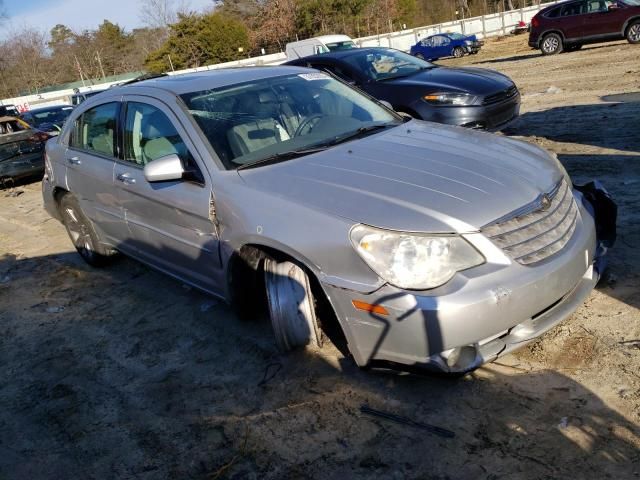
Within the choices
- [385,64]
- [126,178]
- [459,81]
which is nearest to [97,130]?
[126,178]

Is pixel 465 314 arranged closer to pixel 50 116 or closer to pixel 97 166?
pixel 97 166

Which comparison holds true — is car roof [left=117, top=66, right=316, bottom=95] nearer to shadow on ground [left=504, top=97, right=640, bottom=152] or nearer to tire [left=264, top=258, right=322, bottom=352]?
tire [left=264, top=258, right=322, bottom=352]

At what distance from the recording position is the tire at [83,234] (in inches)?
207

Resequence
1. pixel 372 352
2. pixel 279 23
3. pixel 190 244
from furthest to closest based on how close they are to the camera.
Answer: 1. pixel 279 23
2. pixel 190 244
3. pixel 372 352

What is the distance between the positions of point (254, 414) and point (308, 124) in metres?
1.95

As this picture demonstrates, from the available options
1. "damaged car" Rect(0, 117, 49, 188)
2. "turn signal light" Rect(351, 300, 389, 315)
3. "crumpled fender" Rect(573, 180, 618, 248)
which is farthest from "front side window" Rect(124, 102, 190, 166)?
"damaged car" Rect(0, 117, 49, 188)

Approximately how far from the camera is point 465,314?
2527 mm

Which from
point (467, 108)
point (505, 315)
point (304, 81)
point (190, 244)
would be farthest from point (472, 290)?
point (467, 108)

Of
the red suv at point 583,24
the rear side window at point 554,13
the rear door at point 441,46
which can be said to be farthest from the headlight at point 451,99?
the rear door at point 441,46

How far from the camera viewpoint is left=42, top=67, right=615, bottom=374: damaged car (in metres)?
2.62

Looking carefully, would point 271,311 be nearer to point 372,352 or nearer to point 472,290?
point 372,352

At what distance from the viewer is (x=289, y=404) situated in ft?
9.95

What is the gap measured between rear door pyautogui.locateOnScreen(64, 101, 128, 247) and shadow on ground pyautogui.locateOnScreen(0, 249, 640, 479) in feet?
3.12

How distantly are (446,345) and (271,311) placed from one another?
110 cm
